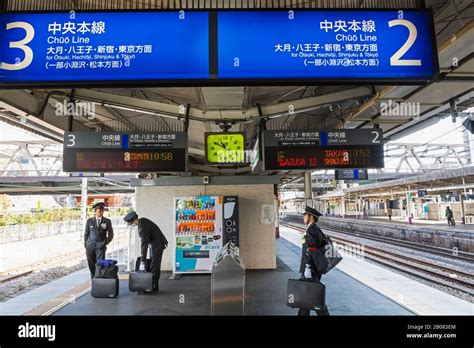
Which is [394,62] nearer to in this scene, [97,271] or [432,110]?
[432,110]

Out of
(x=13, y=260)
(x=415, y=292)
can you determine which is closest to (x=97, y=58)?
(x=415, y=292)

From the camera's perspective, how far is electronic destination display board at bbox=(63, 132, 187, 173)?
4.62 m

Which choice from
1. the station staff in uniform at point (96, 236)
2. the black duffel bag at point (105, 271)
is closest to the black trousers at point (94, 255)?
the station staff in uniform at point (96, 236)

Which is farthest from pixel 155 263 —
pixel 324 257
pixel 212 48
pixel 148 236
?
pixel 212 48

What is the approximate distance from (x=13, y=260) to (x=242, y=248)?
10.2 metres

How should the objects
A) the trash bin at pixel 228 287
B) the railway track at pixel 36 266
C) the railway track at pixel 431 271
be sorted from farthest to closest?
the railway track at pixel 36 266, the railway track at pixel 431 271, the trash bin at pixel 228 287

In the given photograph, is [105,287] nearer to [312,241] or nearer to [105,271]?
[105,271]

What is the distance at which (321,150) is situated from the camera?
4773 mm

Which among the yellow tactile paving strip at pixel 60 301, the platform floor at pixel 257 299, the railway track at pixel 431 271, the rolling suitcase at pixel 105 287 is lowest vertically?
the railway track at pixel 431 271

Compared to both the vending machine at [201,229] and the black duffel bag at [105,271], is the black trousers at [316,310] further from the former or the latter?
the vending machine at [201,229]

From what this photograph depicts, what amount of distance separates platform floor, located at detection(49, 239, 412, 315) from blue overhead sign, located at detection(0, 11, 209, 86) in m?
4.33

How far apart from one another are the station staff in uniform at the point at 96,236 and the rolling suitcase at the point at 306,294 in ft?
14.8

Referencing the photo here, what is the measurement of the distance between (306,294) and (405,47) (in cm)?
329

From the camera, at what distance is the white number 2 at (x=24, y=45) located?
8.75 feet
